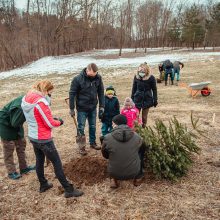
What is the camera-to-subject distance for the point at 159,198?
3814 millimetres

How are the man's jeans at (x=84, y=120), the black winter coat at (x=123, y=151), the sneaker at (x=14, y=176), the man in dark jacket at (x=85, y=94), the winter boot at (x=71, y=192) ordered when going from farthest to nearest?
the man's jeans at (x=84, y=120) → the man in dark jacket at (x=85, y=94) → the sneaker at (x=14, y=176) → the winter boot at (x=71, y=192) → the black winter coat at (x=123, y=151)

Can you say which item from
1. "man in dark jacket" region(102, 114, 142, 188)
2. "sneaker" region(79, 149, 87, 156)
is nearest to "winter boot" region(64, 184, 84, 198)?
"man in dark jacket" region(102, 114, 142, 188)

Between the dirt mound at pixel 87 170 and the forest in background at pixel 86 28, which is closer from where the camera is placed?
the dirt mound at pixel 87 170

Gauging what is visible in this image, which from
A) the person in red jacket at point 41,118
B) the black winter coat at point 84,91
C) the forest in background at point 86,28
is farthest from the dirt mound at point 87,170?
the forest in background at point 86,28

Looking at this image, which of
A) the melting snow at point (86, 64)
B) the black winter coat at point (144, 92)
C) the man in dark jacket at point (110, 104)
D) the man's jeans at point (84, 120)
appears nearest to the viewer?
the man's jeans at point (84, 120)

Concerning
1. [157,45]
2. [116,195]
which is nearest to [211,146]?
[116,195]

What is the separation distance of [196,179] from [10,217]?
2.68 m

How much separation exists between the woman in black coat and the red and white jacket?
2.63 metres

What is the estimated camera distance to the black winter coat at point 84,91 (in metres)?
5.03

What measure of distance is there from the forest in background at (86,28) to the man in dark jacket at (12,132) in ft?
84.6

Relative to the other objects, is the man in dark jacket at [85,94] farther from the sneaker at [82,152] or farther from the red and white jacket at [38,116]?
the red and white jacket at [38,116]

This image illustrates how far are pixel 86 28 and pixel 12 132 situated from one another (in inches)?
1489

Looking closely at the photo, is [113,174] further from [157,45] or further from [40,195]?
[157,45]

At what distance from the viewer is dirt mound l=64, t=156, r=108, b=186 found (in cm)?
439
